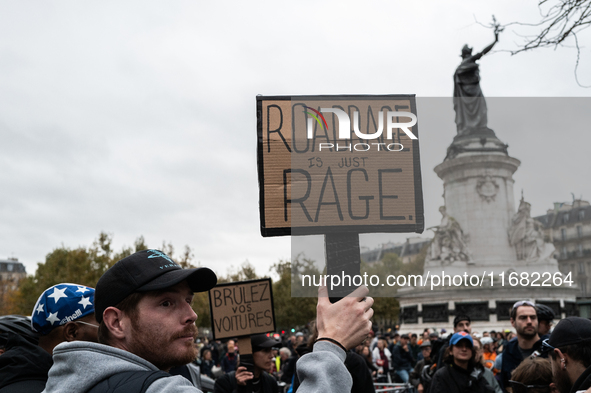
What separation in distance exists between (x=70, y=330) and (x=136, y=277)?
1.46 metres

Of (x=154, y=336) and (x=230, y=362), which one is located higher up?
(x=154, y=336)

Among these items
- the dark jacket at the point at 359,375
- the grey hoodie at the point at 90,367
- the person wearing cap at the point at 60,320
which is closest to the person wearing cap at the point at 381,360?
the dark jacket at the point at 359,375

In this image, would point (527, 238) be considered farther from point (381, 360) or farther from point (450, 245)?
point (381, 360)

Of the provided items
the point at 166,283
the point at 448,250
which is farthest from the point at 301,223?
the point at 448,250

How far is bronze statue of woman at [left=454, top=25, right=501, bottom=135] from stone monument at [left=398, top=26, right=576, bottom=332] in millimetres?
358

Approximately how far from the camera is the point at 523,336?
5.42 meters

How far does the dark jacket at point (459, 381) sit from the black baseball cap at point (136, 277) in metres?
3.79

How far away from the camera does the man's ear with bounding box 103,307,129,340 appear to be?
1927mm

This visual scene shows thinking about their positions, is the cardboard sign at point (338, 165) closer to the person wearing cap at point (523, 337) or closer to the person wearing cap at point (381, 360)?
the person wearing cap at point (523, 337)

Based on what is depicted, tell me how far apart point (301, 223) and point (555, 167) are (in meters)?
11.0

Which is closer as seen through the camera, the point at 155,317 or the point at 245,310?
the point at 155,317

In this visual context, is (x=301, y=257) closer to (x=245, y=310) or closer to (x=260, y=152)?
(x=260, y=152)

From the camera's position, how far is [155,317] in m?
1.94

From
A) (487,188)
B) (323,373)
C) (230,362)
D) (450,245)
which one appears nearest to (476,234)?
(450,245)
